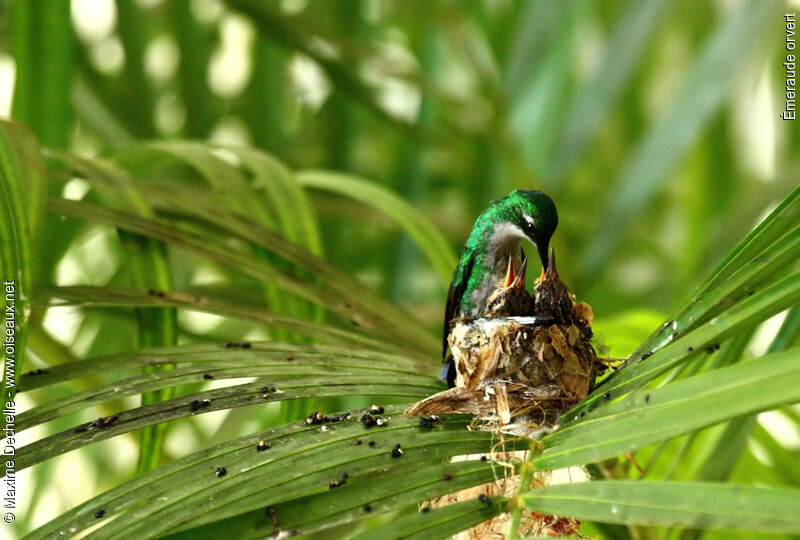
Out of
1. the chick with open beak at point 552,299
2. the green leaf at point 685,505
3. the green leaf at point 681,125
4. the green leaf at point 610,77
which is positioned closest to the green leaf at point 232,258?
the chick with open beak at point 552,299

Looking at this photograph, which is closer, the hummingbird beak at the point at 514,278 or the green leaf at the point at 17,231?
the green leaf at the point at 17,231

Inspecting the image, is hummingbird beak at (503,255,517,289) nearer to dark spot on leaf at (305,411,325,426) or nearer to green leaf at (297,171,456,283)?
green leaf at (297,171,456,283)

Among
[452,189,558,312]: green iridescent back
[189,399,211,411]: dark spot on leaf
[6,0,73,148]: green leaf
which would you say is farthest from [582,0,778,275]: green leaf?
[189,399,211,411]: dark spot on leaf

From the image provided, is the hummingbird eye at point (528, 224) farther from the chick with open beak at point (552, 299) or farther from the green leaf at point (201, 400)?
the green leaf at point (201, 400)

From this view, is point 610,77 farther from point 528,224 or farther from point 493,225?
point 528,224

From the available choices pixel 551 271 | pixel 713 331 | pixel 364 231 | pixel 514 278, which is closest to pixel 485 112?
pixel 364 231

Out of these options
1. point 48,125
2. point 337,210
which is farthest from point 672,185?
point 48,125

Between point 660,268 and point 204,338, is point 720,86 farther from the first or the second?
point 204,338
